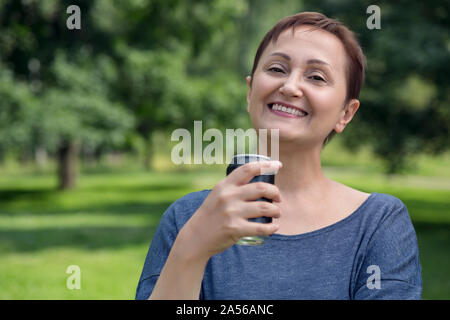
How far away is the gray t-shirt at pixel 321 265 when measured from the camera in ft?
7.03

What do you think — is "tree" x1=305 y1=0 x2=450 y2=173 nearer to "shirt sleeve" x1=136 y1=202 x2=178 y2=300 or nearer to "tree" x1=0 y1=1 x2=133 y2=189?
"tree" x1=0 y1=1 x2=133 y2=189

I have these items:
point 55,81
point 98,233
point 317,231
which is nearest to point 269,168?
point 317,231

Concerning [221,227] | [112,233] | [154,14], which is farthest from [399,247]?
[154,14]

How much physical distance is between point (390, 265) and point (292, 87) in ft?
2.77

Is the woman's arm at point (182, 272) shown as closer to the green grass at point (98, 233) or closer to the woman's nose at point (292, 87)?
the woman's nose at point (292, 87)

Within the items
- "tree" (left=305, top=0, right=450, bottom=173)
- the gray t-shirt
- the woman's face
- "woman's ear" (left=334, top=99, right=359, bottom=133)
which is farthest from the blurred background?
the woman's face

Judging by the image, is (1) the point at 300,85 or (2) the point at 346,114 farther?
(2) the point at 346,114

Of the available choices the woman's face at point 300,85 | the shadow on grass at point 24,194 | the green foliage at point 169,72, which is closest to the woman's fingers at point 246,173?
the woman's face at point 300,85

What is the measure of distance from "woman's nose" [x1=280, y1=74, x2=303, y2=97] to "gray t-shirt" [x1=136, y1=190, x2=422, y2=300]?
1.97 ft

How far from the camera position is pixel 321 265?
217cm

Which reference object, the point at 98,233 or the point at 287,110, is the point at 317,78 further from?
the point at 98,233

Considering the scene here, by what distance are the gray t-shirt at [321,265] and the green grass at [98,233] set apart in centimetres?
732

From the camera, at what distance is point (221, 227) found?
1.80m

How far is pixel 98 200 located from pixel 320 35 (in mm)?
21826
